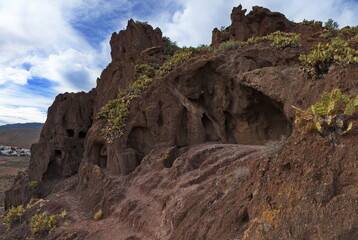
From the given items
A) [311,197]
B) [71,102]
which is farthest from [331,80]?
[71,102]

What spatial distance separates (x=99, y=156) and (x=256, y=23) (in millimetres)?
14489

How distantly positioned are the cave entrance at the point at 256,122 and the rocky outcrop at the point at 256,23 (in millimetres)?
8839

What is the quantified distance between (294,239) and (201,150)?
658 cm

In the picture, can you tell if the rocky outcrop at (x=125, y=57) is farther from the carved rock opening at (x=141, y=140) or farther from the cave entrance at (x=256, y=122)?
the cave entrance at (x=256, y=122)

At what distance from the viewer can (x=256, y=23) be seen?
781 inches

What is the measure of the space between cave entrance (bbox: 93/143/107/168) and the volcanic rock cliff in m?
0.06

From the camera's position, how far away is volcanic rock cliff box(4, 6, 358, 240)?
4684mm

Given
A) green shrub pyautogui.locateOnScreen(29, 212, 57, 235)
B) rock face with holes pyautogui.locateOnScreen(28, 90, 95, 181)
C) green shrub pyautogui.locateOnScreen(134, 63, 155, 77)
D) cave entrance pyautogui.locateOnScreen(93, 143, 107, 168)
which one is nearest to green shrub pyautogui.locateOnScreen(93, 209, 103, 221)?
green shrub pyautogui.locateOnScreen(29, 212, 57, 235)

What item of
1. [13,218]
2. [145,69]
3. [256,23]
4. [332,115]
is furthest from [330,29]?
[13,218]

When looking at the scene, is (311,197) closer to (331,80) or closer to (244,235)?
(244,235)

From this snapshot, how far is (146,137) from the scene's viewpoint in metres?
13.7

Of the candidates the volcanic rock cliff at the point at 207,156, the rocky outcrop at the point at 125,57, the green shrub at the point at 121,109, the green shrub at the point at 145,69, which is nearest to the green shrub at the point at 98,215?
the volcanic rock cliff at the point at 207,156

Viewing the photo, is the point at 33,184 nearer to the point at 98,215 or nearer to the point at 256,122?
the point at 98,215

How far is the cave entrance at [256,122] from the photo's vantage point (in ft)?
37.0
